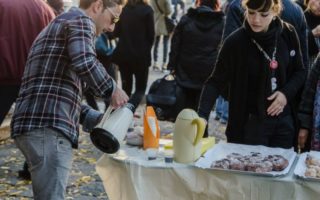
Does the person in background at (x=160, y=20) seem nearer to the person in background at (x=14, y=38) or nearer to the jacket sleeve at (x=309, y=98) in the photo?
the person in background at (x=14, y=38)

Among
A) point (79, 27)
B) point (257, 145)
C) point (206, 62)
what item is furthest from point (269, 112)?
point (206, 62)

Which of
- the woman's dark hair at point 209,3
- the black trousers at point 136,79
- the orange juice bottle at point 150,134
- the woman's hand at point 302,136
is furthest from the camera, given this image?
the black trousers at point 136,79

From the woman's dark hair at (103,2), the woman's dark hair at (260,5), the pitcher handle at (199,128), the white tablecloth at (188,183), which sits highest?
the woman's dark hair at (260,5)

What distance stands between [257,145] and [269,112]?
0.19m

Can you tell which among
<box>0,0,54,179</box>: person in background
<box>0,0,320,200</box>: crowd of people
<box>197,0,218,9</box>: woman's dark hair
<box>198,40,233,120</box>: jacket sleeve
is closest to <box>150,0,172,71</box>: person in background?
<box>197,0,218,9</box>: woman's dark hair

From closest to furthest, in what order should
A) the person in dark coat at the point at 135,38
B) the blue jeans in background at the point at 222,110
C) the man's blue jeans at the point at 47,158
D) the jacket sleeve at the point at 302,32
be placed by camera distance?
the man's blue jeans at the point at 47,158, the jacket sleeve at the point at 302,32, the person in dark coat at the point at 135,38, the blue jeans in background at the point at 222,110

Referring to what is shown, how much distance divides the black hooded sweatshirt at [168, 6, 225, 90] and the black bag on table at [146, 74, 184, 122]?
7.2 inches

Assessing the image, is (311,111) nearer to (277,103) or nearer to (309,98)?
(309,98)

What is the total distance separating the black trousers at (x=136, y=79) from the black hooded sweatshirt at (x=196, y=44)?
1.45 meters

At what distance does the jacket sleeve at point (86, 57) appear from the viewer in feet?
9.13

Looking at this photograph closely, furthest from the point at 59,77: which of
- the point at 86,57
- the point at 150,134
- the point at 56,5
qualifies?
the point at 56,5

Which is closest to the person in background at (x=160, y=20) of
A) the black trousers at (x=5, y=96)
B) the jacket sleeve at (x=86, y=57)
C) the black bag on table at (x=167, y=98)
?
the black bag on table at (x=167, y=98)

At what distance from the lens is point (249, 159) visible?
2834mm

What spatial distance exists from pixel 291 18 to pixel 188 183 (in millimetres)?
1902
